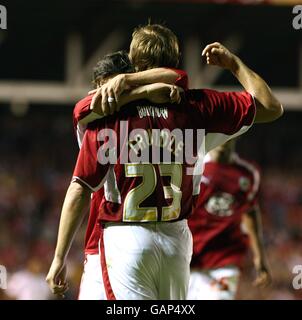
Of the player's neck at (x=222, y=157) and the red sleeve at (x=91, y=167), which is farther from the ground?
the player's neck at (x=222, y=157)

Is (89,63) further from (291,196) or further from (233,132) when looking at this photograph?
(233,132)

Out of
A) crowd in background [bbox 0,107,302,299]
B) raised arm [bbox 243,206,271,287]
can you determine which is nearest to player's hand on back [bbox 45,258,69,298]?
raised arm [bbox 243,206,271,287]

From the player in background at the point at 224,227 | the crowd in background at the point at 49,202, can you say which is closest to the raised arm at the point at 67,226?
the player in background at the point at 224,227

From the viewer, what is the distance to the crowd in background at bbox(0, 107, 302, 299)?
13844 millimetres

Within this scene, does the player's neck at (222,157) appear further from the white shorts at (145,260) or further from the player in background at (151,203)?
the white shorts at (145,260)

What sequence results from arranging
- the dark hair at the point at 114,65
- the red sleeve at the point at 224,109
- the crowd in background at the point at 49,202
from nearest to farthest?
the red sleeve at the point at 224,109, the dark hair at the point at 114,65, the crowd in background at the point at 49,202

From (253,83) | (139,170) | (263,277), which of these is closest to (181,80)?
(253,83)

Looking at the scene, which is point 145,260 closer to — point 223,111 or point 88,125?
point 88,125

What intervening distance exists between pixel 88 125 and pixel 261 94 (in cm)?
81

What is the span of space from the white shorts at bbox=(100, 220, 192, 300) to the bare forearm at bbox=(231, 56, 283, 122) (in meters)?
0.66

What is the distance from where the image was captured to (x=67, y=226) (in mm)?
4047

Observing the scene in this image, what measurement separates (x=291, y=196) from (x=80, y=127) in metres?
13.0

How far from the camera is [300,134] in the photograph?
1827 cm

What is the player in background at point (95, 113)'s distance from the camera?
13.4ft
